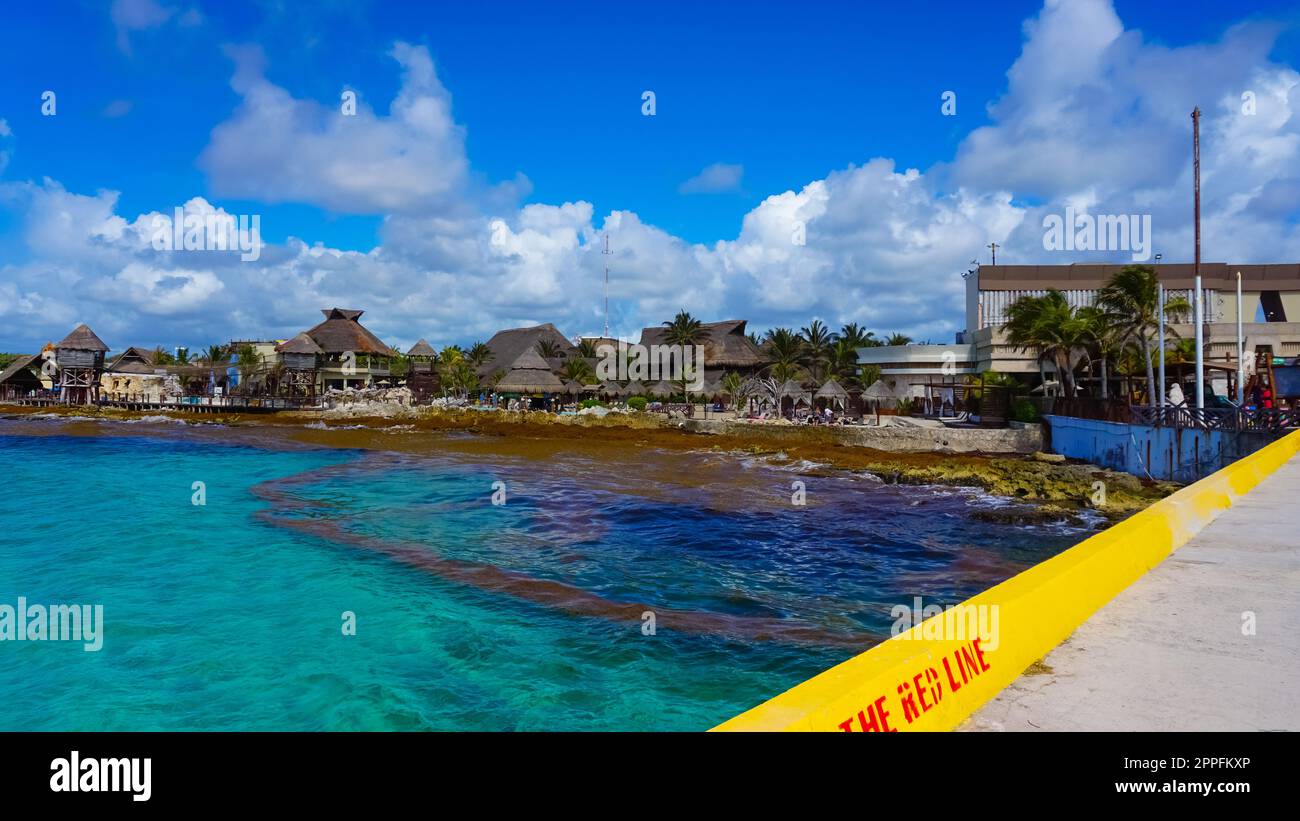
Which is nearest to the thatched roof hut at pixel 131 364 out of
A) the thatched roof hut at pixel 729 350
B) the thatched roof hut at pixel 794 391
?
the thatched roof hut at pixel 729 350

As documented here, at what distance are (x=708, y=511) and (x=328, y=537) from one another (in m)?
8.88

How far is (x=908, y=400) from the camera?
161ft

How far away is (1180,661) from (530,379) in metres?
54.3

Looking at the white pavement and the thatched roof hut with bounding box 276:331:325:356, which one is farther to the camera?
the thatched roof hut with bounding box 276:331:325:356

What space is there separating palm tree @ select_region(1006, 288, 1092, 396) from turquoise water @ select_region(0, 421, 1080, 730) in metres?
17.1

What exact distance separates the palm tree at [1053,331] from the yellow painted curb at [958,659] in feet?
110

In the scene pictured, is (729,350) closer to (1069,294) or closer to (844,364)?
(844,364)

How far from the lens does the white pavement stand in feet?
11.2

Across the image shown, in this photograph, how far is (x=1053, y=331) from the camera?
35.6m

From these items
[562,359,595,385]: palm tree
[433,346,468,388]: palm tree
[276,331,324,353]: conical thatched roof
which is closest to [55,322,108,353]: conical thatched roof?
[276,331,324,353]: conical thatched roof

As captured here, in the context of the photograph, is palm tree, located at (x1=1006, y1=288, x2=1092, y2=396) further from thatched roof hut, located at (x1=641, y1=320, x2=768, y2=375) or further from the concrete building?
thatched roof hut, located at (x1=641, y1=320, x2=768, y2=375)

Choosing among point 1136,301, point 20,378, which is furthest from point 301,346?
point 1136,301
